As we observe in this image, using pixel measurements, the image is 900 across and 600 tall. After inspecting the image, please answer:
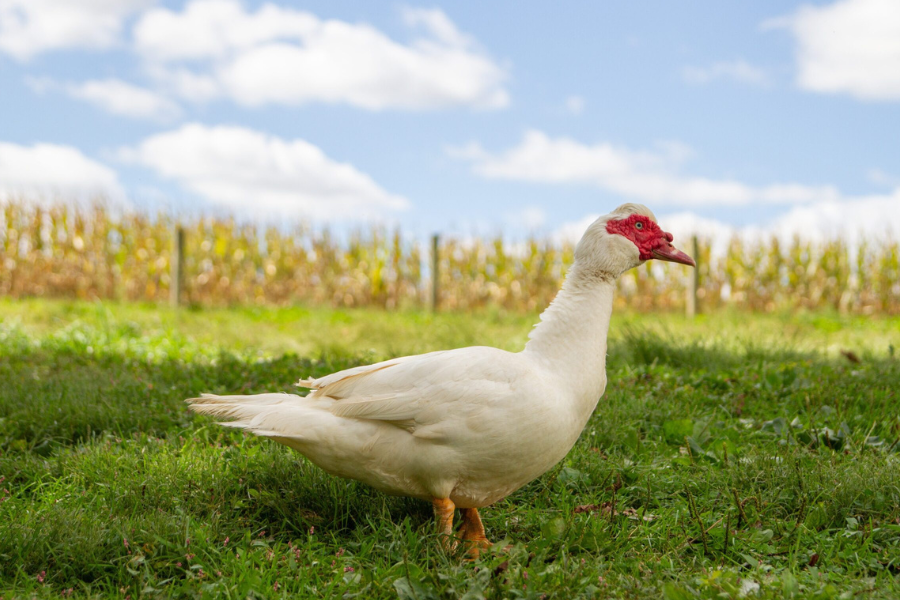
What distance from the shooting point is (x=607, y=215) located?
285 cm

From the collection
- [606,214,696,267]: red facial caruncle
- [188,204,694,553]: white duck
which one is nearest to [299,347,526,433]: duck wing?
[188,204,694,553]: white duck

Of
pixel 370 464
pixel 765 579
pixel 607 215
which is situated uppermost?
pixel 607 215

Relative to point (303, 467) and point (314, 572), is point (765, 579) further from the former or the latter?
point (303, 467)

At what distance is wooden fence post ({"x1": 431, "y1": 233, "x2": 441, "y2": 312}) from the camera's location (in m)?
14.5

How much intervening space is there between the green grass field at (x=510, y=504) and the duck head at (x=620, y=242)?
1061 mm

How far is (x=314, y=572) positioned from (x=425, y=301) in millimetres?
13072

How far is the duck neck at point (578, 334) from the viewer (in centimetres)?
270

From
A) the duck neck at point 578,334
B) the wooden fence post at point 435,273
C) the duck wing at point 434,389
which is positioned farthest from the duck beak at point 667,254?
the wooden fence post at point 435,273

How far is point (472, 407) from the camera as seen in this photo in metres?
2.47

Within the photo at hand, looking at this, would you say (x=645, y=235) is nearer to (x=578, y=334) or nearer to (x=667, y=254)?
(x=667, y=254)

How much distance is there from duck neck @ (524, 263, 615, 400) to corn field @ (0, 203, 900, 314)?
12267mm

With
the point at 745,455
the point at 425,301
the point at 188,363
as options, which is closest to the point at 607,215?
the point at 745,455

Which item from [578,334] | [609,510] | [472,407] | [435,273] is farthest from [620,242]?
[435,273]

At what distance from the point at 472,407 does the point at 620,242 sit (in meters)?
0.95
